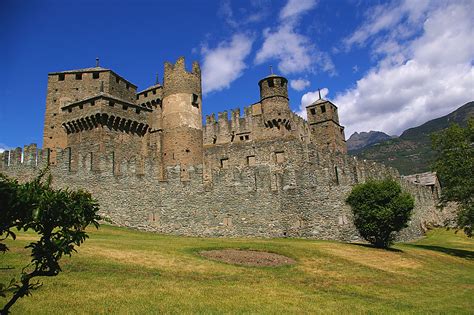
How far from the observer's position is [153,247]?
18984 millimetres

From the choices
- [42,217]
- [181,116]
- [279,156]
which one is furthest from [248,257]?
[181,116]

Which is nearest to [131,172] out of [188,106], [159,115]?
[188,106]

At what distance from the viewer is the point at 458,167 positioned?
1185 inches

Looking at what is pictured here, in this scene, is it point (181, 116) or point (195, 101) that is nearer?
point (181, 116)

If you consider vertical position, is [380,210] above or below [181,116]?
below

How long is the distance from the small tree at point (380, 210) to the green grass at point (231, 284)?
12.7 ft

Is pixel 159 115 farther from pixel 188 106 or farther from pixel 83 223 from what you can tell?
pixel 83 223

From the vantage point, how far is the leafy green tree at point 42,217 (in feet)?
19.3

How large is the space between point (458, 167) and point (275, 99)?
23.6m

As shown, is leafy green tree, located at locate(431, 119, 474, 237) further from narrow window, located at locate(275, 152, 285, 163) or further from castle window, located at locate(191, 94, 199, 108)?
castle window, located at locate(191, 94, 199, 108)

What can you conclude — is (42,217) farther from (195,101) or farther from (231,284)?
(195,101)

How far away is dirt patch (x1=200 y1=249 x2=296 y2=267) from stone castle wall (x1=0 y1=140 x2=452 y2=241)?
850cm

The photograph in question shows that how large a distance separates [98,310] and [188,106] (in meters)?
30.8

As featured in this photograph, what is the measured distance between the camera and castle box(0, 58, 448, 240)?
92.5 ft
